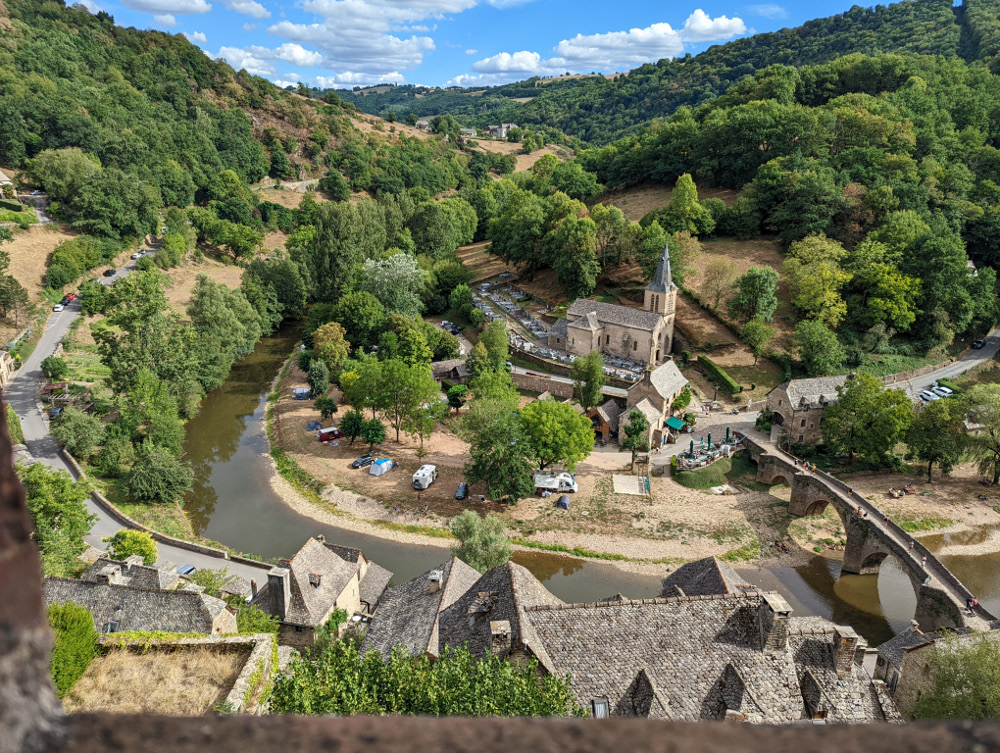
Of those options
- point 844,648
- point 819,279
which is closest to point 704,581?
point 844,648

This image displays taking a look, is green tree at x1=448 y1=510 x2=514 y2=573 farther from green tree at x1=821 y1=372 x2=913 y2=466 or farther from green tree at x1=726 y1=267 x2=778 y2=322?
green tree at x1=726 y1=267 x2=778 y2=322

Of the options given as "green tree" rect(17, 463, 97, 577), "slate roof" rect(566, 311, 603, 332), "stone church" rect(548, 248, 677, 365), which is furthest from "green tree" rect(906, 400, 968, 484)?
"green tree" rect(17, 463, 97, 577)

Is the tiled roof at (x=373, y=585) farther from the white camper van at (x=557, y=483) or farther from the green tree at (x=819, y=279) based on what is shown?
the green tree at (x=819, y=279)

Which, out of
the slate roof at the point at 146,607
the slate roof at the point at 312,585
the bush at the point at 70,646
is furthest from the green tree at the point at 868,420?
the bush at the point at 70,646

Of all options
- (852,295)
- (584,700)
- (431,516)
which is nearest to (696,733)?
(584,700)

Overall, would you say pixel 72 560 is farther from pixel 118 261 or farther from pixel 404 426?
pixel 118 261

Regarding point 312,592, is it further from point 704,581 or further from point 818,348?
point 818,348
